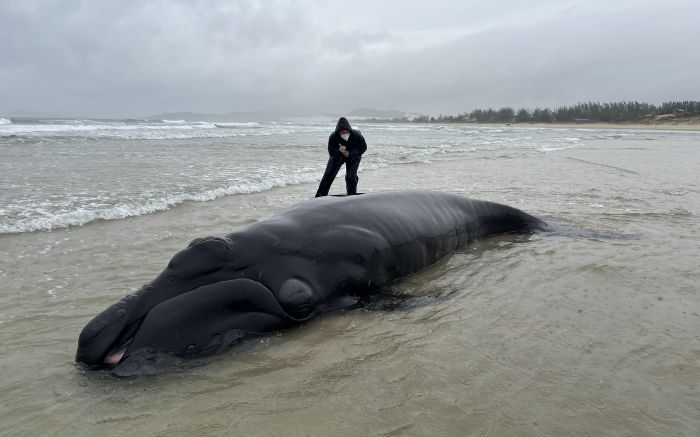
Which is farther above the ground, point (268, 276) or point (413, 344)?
point (268, 276)

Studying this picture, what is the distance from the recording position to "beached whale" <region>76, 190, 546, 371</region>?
3322 millimetres

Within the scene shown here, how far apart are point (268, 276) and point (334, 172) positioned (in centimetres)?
495

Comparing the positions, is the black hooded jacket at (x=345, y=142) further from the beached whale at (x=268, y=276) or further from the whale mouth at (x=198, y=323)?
the whale mouth at (x=198, y=323)

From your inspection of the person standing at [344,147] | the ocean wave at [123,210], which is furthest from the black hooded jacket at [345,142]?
the ocean wave at [123,210]

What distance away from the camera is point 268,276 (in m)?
3.95

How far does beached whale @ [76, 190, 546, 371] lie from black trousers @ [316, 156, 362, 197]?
2644 millimetres

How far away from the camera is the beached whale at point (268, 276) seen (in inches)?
131

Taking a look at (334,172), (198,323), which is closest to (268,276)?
(198,323)

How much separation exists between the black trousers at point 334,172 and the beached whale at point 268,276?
264cm

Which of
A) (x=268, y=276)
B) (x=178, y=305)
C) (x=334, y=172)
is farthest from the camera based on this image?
(x=334, y=172)

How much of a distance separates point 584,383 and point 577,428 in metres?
0.51

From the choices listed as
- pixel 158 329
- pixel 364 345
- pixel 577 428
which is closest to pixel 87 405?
pixel 158 329

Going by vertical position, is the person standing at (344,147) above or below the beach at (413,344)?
above

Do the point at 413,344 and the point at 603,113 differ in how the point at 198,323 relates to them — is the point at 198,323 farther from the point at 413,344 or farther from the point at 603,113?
the point at 603,113
